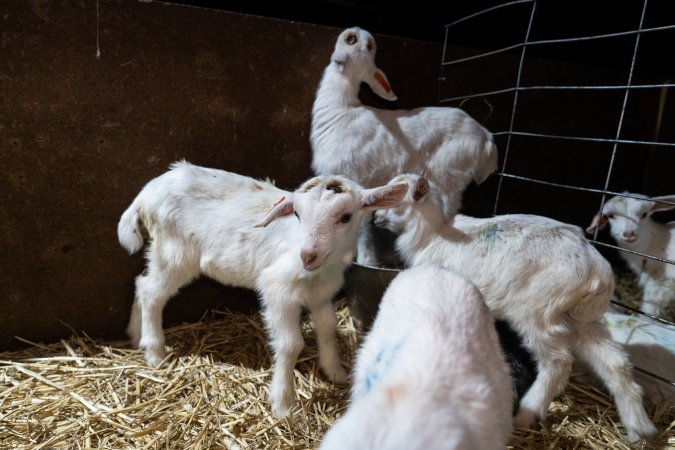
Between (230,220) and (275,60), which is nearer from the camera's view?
(230,220)

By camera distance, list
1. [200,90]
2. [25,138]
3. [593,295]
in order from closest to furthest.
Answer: [593,295], [25,138], [200,90]

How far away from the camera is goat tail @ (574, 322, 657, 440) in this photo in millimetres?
2562

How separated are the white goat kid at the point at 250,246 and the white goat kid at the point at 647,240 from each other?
2418 mm

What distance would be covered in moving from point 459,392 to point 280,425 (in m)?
1.37

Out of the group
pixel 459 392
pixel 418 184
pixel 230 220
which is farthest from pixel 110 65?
pixel 459 392

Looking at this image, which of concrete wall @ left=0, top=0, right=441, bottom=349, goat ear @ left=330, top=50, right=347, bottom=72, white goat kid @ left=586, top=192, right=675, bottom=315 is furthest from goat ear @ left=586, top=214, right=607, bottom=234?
concrete wall @ left=0, top=0, right=441, bottom=349

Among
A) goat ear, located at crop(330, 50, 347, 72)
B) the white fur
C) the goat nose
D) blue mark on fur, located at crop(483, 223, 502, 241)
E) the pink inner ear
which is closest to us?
the white fur

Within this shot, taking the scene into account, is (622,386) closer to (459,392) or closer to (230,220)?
(459,392)

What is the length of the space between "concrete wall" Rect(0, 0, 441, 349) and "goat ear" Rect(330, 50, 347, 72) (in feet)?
0.78

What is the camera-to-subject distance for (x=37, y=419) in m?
2.50

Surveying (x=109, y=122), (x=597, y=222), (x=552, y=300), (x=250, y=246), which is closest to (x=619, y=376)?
(x=552, y=300)

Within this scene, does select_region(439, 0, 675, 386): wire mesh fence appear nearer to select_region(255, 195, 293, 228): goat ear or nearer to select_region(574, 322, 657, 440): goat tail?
select_region(574, 322, 657, 440): goat tail

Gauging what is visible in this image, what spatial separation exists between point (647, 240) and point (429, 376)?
3.68 meters

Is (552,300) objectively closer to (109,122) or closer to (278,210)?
(278,210)
